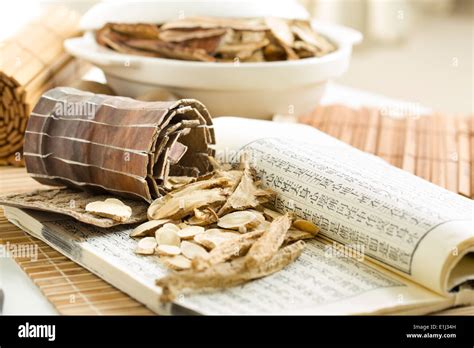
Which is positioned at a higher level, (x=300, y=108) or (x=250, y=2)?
(x=250, y=2)

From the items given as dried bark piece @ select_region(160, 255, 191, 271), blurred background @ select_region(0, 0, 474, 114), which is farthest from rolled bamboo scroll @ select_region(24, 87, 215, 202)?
blurred background @ select_region(0, 0, 474, 114)

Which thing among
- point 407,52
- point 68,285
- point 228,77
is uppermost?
point 228,77

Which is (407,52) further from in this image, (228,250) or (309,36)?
(228,250)

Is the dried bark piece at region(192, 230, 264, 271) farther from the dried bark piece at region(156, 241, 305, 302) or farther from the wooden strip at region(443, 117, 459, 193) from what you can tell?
the wooden strip at region(443, 117, 459, 193)

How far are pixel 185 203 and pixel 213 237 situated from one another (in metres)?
0.06

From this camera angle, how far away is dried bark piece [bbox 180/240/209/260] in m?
0.66

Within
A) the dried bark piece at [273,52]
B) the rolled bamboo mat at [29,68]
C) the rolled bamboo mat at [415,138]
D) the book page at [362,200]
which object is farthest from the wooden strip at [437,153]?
the rolled bamboo mat at [29,68]

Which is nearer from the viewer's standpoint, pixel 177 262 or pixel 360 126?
pixel 177 262

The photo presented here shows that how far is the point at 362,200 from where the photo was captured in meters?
0.69

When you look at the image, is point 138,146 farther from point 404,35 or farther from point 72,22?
point 404,35

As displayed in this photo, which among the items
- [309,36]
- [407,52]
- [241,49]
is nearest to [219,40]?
[241,49]

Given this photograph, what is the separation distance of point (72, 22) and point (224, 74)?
0.45m

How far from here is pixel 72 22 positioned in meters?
1.30
